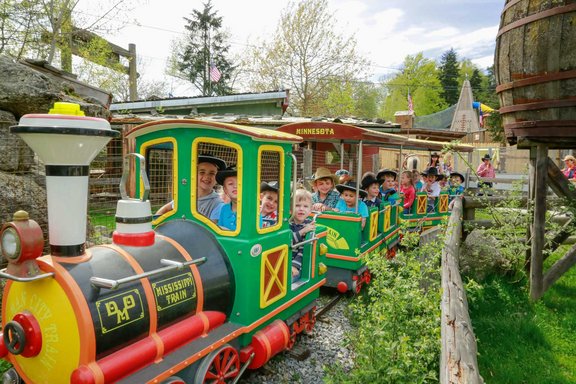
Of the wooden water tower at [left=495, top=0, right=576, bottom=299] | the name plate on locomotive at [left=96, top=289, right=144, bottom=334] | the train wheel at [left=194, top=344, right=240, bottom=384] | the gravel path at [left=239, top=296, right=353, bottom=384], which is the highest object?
the wooden water tower at [left=495, top=0, right=576, bottom=299]

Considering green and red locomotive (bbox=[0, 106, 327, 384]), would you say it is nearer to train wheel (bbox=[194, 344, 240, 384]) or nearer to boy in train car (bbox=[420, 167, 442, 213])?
train wheel (bbox=[194, 344, 240, 384])

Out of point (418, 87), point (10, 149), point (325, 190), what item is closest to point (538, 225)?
point (325, 190)

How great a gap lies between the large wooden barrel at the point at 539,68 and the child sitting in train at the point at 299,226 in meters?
2.41

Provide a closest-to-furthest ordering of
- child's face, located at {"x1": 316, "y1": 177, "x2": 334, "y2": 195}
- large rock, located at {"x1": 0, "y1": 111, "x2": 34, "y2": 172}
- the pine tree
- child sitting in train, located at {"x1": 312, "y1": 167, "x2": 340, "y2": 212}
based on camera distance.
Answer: large rock, located at {"x1": 0, "y1": 111, "x2": 34, "y2": 172} → child sitting in train, located at {"x1": 312, "y1": 167, "x2": 340, "y2": 212} → child's face, located at {"x1": 316, "y1": 177, "x2": 334, "y2": 195} → the pine tree

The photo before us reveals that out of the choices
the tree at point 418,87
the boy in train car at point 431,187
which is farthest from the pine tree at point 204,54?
the boy in train car at point 431,187

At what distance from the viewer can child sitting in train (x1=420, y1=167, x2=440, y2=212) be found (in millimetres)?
10281

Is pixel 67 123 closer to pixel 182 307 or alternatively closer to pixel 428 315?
pixel 182 307

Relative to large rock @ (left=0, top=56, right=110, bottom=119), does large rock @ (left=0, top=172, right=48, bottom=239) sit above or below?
below

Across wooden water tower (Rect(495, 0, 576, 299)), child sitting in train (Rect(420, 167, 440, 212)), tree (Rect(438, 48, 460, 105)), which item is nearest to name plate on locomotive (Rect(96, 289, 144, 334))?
wooden water tower (Rect(495, 0, 576, 299))

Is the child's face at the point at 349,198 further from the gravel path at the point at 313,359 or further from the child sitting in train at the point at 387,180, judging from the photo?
the child sitting in train at the point at 387,180

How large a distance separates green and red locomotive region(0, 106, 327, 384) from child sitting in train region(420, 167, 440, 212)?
23.7 ft

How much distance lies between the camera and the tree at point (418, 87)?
49.8 meters

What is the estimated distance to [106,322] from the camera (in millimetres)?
2342

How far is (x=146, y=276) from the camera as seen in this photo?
253 cm
